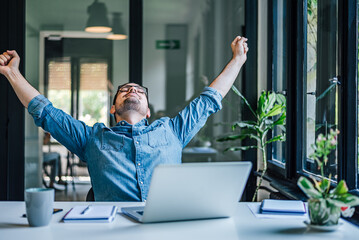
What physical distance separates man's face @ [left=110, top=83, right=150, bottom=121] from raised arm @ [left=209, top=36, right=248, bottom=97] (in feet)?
1.42

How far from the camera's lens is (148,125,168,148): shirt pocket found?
224cm

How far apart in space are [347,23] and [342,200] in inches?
43.7

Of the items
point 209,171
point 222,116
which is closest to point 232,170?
point 209,171

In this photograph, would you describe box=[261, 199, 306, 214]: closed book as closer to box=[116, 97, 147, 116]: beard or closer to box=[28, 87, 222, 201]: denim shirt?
box=[28, 87, 222, 201]: denim shirt

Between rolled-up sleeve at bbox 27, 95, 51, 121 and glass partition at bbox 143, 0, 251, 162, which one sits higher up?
glass partition at bbox 143, 0, 251, 162

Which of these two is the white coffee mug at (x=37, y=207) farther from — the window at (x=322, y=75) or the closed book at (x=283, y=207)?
the window at (x=322, y=75)

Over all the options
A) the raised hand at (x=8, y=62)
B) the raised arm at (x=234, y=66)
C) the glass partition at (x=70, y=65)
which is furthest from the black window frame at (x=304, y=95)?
the raised hand at (x=8, y=62)

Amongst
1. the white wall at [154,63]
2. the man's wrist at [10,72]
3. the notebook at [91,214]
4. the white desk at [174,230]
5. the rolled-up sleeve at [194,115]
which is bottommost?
the white desk at [174,230]

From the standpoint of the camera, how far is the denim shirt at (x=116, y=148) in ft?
7.02

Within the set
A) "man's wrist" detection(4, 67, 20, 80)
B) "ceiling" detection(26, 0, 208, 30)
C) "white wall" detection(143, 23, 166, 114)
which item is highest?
Answer: "ceiling" detection(26, 0, 208, 30)

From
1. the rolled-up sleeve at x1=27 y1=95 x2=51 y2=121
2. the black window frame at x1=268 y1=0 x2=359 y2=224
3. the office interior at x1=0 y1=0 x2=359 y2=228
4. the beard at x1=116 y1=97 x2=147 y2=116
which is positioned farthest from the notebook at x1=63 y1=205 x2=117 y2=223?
the office interior at x1=0 y1=0 x2=359 y2=228

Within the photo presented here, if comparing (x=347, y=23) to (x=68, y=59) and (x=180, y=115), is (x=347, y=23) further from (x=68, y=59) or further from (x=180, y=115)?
(x=68, y=59)

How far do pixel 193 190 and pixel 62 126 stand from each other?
1.18 metres

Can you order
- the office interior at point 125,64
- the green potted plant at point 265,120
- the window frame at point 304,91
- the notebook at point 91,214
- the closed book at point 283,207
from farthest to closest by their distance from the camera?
the office interior at point 125,64 → the green potted plant at point 265,120 → the window frame at point 304,91 → the closed book at point 283,207 → the notebook at point 91,214
